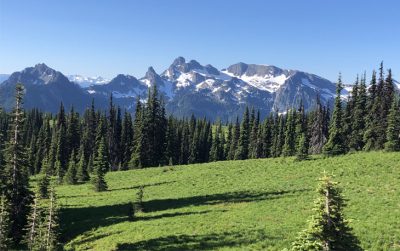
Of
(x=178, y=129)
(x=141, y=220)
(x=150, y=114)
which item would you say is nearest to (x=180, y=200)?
(x=141, y=220)

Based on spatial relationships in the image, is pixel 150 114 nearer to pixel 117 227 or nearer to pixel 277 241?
pixel 117 227

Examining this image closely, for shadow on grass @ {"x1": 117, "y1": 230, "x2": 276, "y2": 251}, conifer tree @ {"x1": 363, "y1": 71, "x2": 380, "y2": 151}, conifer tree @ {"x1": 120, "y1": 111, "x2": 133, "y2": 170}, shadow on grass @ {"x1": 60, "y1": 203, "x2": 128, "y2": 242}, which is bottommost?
shadow on grass @ {"x1": 60, "y1": 203, "x2": 128, "y2": 242}

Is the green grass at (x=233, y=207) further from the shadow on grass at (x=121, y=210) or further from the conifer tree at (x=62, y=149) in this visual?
the conifer tree at (x=62, y=149)

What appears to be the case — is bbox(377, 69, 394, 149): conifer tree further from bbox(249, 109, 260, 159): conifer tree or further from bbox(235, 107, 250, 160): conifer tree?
bbox(249, 109, 260, 159): conifer tree

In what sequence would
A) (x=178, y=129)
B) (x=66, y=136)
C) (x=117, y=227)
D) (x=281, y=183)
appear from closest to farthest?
1. (x=117, y=227)
2. (x=281, y=183)
3. (x=66, y=136)
4. (x=178, y=129)

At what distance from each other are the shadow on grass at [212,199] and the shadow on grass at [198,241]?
10.4 metres

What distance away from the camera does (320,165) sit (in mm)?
54375

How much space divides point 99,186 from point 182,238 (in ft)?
91.8

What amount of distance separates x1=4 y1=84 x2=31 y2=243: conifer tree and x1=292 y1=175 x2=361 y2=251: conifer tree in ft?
98.5

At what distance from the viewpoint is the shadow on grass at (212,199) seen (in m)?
40.3

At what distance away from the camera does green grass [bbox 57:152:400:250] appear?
92.6 ft

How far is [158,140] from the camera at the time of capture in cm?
8900

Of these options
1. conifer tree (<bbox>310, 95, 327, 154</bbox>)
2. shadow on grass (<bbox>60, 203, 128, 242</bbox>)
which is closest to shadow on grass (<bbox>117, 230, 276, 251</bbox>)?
shadow on grass (<bbox>60, 203, 128, 242</bbox>)

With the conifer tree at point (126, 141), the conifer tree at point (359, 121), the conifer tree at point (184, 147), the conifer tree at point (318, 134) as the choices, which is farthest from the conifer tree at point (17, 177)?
the conifer tree at point (184, 147)
